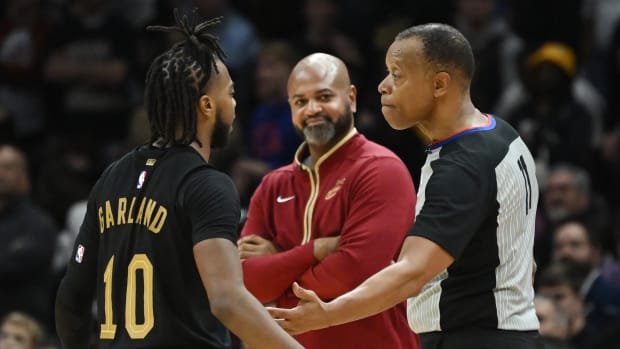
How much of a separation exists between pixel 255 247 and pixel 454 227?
147cm

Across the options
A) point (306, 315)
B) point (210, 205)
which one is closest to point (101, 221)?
point (210, 205)

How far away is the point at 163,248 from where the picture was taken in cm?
463

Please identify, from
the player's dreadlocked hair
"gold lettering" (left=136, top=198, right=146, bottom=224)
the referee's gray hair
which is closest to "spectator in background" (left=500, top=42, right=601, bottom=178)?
the referee's gray hair

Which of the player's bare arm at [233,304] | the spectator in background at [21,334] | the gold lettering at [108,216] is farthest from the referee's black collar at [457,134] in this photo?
the spectator in background at [21,334]

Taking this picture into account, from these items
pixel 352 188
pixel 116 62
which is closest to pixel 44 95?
pixel 116 62

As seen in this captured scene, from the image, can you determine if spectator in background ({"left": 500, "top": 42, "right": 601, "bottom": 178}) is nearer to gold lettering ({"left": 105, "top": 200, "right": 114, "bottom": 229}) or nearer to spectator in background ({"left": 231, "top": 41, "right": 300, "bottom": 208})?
spectator in background ({"left": 231, "top": 41, "right": 300, "bottom": 208})

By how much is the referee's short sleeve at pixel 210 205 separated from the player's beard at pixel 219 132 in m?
0.29

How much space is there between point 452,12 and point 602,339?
14.5ft

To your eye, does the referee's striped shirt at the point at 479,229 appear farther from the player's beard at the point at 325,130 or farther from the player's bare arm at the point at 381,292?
the player's beard at the point at 325,130

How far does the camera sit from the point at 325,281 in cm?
570

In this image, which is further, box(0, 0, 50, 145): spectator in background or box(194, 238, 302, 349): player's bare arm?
box(0, 0, 50, 145): spectator in background

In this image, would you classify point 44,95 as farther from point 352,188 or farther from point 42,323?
point 352,188

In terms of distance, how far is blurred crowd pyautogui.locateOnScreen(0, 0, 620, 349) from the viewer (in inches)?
389

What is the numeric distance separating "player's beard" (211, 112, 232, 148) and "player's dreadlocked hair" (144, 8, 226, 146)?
11cm
